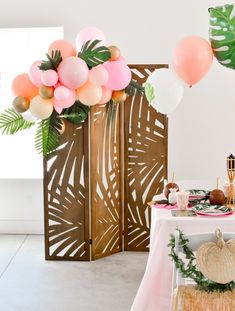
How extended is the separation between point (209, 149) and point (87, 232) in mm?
1435

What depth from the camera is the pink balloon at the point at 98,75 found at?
3.44 meters

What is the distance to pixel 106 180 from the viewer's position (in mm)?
4344

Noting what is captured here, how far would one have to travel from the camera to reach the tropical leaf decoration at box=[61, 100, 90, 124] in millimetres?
3923

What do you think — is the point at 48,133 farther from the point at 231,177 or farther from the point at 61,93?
the point at 231,177

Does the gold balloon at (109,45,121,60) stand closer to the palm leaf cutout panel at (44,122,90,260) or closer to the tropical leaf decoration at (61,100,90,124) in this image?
the tropical leaf decoration at (61,100,90,124)

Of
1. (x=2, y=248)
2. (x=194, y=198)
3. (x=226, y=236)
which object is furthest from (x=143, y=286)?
(x=2, y=248)

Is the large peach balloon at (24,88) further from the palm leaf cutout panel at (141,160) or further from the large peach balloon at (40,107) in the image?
the palm leaf cutout panel at (141,160)

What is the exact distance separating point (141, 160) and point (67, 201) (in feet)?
2.36

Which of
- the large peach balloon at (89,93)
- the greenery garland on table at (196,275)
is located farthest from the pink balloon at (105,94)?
the greenery garland on table at (196,275)

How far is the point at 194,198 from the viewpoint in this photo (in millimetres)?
3354

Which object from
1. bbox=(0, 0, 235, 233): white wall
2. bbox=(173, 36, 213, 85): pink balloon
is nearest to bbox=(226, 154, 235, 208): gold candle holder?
bbox=(173, 36, 213, 85): pink balloon

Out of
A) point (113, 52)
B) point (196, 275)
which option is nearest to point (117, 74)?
point (113, 52)

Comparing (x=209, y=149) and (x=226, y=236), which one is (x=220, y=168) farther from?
(x=226, y=236)

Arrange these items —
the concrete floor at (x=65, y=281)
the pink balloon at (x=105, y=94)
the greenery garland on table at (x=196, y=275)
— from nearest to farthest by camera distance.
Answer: the greenery garland on table at (x=196, y=275) < the concrete floor at (x=65, y=281) < the pink balloon at (x=105, y=94)
